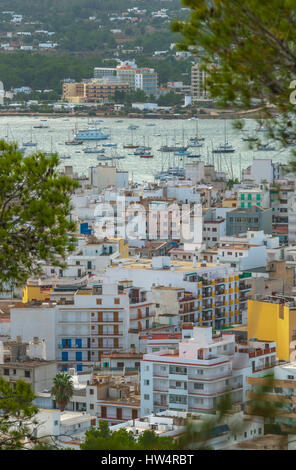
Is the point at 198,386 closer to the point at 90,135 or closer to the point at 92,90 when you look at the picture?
the point at 90,135

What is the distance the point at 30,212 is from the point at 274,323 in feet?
21.5

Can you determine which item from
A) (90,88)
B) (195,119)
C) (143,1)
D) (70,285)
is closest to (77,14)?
(143,1)

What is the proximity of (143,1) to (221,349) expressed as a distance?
248ft

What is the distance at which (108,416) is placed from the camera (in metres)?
9.05

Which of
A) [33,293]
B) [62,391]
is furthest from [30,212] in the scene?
[33,293]

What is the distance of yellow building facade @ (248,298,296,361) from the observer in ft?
34.4

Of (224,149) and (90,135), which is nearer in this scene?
(224,149)

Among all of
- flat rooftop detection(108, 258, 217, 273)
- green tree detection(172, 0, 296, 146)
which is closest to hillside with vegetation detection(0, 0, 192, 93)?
flat rooftop detection(108, 258, 217, 273)

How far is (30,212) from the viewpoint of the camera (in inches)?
173

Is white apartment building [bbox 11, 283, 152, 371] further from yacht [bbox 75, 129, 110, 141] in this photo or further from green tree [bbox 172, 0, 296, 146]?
yacht [bbox 75, 129, 110, 141]

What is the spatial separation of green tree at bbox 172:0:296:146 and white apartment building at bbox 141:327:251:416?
4.83 metres

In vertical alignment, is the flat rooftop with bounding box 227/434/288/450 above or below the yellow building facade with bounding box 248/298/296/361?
above

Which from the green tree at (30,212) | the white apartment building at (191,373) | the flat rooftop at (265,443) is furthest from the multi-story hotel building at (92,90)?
the flat rooftop at (265,443)
